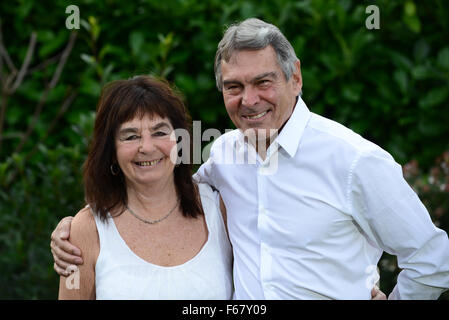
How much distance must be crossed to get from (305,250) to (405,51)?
252 cm

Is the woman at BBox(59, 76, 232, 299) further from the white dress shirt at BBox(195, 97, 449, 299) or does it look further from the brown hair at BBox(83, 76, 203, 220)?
the white dress shirt at BBox(195, 97, 449, 299)

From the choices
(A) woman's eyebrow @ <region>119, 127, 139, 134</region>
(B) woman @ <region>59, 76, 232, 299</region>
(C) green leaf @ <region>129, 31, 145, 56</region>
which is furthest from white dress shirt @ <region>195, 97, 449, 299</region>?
(C) green leaf @ <region>129, 31, 145, 56</region>

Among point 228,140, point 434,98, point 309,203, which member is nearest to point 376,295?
point 309,203

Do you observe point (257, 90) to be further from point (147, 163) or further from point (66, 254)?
point (66, 254)

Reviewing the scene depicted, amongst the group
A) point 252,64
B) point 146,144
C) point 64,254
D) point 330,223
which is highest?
point 252,64

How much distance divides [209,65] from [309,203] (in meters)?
2.16

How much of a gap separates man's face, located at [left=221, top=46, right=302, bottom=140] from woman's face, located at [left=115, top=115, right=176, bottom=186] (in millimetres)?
318

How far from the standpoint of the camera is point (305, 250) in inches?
109

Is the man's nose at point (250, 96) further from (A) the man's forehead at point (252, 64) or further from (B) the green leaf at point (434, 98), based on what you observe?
(B) the green leaf at point (434, 98)

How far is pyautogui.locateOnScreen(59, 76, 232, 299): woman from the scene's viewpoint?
2842 mm

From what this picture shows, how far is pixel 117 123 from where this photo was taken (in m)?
2.89

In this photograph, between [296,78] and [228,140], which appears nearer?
[296,78]
